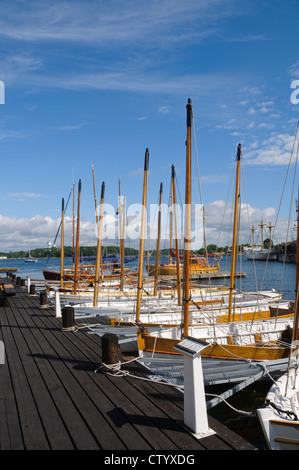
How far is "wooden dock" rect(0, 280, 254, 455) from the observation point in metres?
4.08

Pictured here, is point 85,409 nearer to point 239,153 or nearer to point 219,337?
point 219,337

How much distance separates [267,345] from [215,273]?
166 ft

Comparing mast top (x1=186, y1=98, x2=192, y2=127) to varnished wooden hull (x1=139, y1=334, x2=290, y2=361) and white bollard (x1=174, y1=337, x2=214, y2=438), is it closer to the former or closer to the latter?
varnished wooden hull (x1=139, y1=334, x2=290, y2=361)

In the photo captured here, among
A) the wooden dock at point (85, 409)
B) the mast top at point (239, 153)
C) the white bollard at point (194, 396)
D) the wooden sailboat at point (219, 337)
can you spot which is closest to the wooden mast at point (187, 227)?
the wooden sailboat at point (219, 337)

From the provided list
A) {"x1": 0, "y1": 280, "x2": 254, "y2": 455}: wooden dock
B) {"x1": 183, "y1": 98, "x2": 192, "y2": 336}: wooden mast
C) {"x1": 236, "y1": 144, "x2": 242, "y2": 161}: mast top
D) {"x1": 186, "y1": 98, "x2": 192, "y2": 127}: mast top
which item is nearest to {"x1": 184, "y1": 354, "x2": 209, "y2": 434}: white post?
{"x1": 0, "y1": 280, "x2": 254, "y2": 455}: wooden dock

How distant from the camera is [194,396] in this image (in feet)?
14.1

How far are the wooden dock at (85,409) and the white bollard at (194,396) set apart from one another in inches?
4.9

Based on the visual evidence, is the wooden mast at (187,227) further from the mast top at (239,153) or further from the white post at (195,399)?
the mast top at (239,153)

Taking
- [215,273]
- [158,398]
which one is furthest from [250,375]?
[215,273]

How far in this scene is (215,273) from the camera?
60625 mm

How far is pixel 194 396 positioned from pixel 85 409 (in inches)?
68.2

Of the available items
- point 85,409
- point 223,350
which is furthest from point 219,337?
point 85,409

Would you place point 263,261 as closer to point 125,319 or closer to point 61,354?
point 125,319
